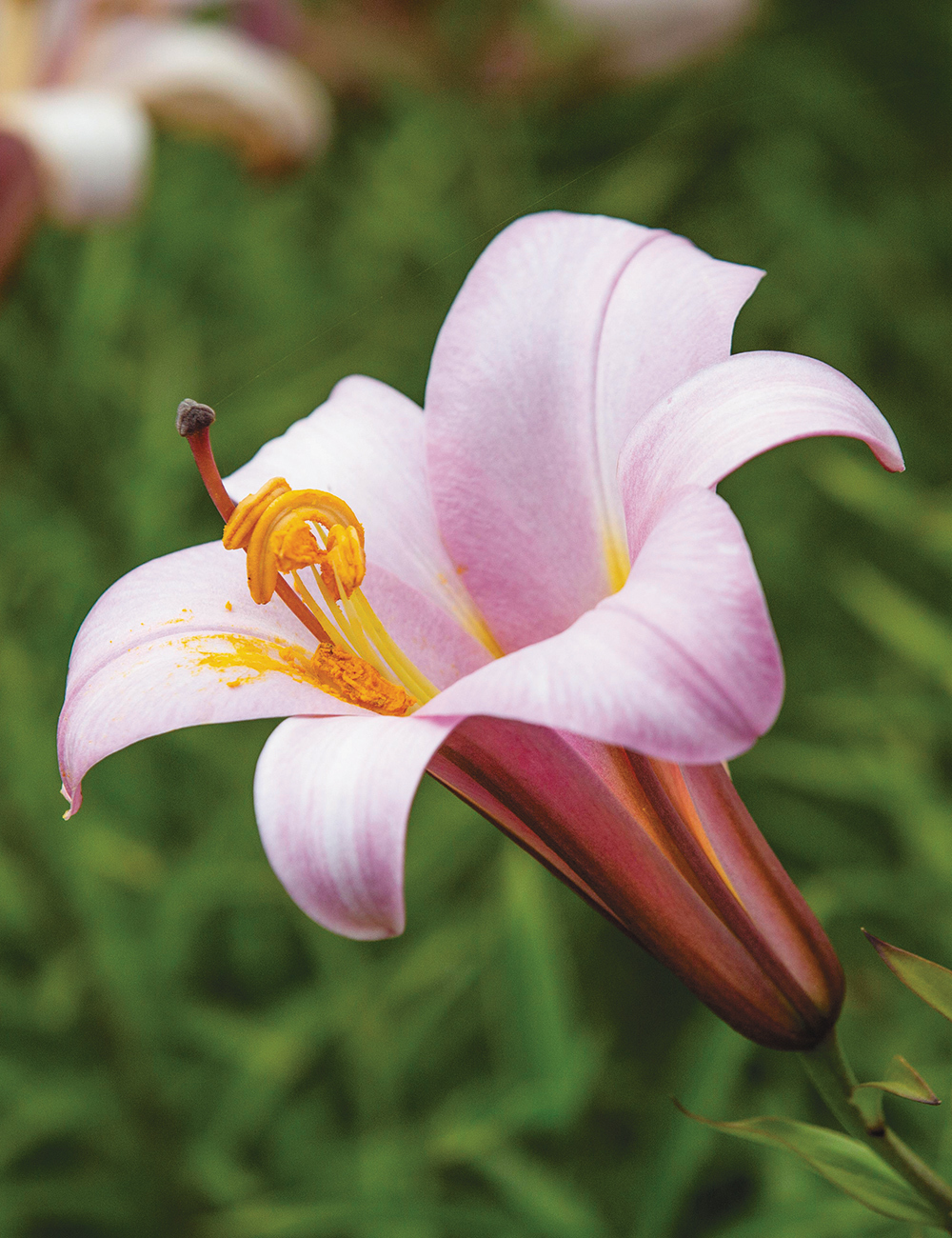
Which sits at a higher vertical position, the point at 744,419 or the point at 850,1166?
the point at 744,419

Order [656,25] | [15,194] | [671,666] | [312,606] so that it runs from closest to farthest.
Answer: [671,666] < [312,606] < [15,194] < [656,25]

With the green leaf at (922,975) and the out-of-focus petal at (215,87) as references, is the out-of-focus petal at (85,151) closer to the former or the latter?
the out-of-focus petal at (215,87)

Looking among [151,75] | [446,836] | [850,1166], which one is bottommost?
[446,836]

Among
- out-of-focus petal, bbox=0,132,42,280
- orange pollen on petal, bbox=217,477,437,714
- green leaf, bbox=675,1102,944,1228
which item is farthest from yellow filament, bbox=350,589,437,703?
out-of-focus petal, bbox=0,132,42,280

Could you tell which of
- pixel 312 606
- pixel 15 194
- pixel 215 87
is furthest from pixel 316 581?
pixel 215 87

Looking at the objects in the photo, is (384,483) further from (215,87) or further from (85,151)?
(215,87)

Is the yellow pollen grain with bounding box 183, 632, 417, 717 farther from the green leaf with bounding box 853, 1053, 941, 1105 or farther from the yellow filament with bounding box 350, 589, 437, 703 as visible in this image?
the green leaf with bounding box 853, 1053, 941, 1105
